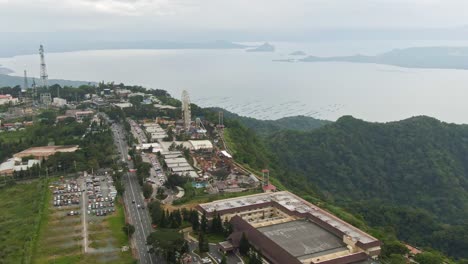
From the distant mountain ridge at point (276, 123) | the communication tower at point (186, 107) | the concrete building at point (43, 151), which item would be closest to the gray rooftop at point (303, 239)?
the concrete building at point (43, 151)

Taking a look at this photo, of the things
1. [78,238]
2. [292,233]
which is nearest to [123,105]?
[78,238]

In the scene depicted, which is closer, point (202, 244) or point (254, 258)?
point (254, 258)

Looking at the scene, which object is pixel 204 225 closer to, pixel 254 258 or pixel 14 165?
pixel 254 258

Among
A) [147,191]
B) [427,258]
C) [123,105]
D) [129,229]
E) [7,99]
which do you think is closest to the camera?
[427,258]

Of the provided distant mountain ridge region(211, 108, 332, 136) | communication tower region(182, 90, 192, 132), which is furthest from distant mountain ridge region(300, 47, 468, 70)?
communication tower region(182, 90, 192, 132)

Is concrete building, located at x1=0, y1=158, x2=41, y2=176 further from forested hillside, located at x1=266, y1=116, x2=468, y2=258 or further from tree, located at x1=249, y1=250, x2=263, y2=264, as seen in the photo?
forested hillside, located at x1=266, y1=116, x2=468, y2=258

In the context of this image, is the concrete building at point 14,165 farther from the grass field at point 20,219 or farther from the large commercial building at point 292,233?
the large commercial building at point 292,233

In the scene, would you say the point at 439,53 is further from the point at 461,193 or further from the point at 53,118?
the point at 53,118
